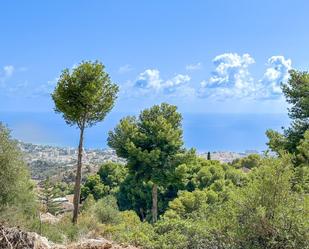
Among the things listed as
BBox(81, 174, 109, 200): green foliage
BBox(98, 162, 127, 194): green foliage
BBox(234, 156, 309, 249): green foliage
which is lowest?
BBox(234, 156, 309, 249): green foliage

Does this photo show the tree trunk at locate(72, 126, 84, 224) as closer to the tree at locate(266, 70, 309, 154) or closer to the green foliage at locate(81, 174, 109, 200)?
the tree at locate(266, 70, 309, 154)

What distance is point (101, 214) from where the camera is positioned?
20156 mm

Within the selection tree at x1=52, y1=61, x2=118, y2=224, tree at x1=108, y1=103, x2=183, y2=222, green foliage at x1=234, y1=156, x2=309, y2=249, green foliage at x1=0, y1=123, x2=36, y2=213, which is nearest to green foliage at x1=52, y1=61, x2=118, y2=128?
tree at x1=52, y1=61, x2=118, y2=224

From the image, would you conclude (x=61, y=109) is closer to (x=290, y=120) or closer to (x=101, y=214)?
(x=101, y=214)

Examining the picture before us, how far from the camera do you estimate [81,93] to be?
1691 centimetres

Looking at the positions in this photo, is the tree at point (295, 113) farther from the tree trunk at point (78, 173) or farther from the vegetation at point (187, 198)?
the tree trunk at point (78, 173)

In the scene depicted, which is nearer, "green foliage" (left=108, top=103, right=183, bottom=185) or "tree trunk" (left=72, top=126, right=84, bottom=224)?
"tree trunk" (left=72, top=126, right=84, bottom=224)

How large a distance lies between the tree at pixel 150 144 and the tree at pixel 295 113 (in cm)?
773

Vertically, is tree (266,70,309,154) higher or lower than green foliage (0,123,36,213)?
higher

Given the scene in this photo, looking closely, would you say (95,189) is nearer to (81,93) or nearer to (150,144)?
(150,144)

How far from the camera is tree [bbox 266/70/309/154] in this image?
A: 23.1 m

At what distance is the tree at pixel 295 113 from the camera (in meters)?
23.1

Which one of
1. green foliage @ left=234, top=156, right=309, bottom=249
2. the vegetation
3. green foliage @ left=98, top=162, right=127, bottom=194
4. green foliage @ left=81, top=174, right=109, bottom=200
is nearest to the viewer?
green foliage @ left=234, top=156, right=309, bottom=249

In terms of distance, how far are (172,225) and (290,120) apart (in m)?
14.8
